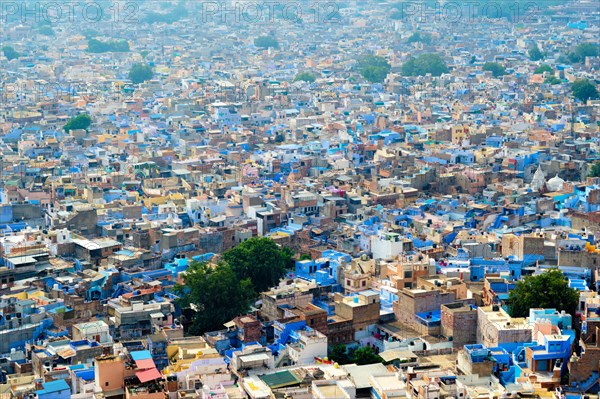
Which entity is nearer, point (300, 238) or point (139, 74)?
point (300, 238)

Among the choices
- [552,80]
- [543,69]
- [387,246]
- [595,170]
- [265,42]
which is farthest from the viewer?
[265,42]

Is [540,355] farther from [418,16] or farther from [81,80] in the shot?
[418,16]

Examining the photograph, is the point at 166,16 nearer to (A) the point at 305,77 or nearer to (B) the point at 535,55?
(B) the point at 535,55

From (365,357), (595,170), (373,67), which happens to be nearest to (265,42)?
(373,67)

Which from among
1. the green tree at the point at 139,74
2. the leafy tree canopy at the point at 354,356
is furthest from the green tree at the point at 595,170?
the green tree at the point at 139,74

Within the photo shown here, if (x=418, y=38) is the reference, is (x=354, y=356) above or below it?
below

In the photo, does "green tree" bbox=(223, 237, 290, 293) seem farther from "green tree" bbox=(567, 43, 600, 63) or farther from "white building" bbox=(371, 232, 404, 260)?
"green tree" bbox=(567, 43, 600, 63)

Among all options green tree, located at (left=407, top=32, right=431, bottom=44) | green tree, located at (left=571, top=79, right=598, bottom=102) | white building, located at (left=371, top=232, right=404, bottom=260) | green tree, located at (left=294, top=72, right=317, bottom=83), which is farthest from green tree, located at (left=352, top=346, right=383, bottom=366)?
green tree, located at (left=407, top=32, right=431, bottom=44)
